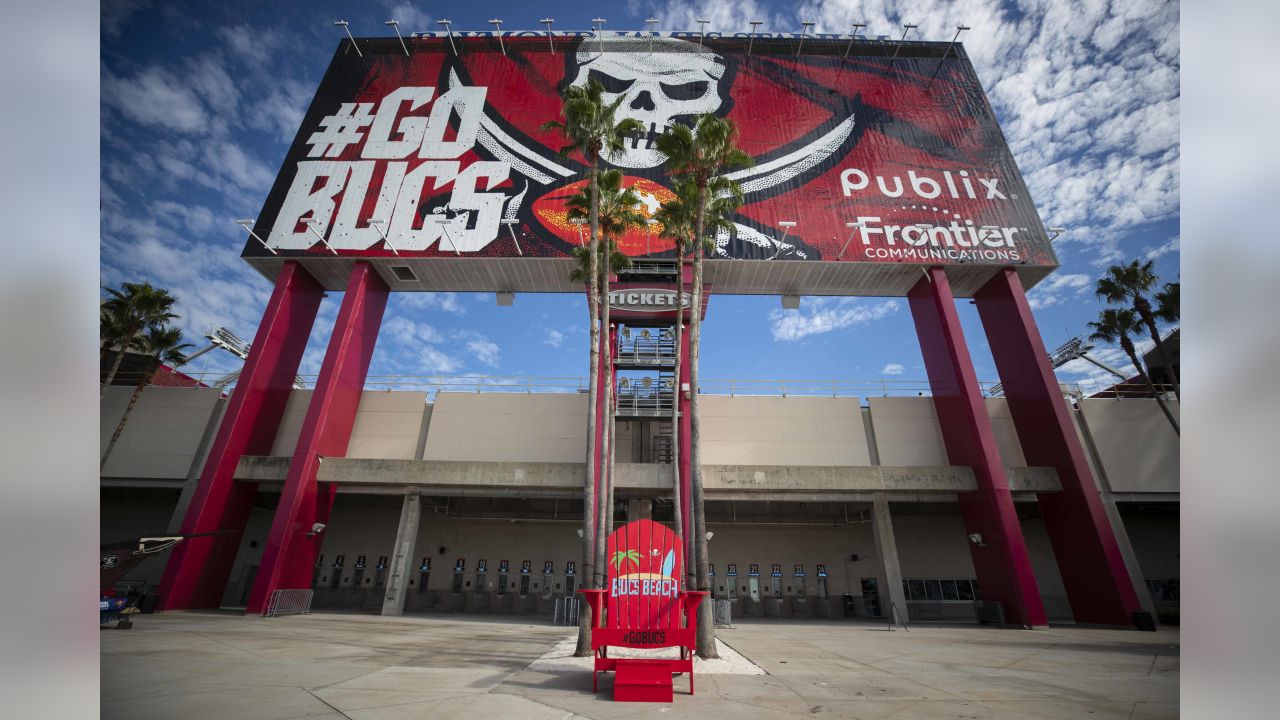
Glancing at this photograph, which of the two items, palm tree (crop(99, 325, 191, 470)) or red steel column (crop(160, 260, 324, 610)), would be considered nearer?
red steel column (crop(160, 260, 324, 610))

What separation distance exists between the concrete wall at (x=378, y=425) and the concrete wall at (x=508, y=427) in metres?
0.99

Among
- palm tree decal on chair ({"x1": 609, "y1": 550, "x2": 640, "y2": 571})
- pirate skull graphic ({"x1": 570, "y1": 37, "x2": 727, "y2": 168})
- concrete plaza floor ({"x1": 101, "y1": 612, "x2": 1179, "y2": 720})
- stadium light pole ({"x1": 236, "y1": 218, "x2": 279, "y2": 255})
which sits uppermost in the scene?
pirate skull graphic ({"x1": 570, "y1": 37, "x2": 727, "y2": 168})

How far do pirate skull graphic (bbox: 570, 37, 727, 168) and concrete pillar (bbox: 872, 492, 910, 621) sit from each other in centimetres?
1874

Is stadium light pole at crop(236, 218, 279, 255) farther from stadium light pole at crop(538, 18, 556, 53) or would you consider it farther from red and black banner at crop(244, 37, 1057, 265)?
stadium light pole at crop(538, 18, 556, 53)

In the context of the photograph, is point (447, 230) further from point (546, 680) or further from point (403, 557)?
point (546, 680)

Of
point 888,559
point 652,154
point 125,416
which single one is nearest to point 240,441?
point 125,416

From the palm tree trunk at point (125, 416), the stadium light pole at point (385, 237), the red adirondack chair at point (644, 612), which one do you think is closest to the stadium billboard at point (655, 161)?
the stadium light pole at point (385, 237)

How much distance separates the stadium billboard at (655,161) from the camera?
24406 mm

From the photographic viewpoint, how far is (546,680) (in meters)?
8.01

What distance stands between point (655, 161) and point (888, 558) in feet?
67.5

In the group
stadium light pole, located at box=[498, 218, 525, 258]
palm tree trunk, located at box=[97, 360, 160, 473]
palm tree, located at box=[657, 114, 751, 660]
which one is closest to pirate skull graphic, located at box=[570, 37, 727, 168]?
stadium light pole, located at box=[498, 218, 525, 258]

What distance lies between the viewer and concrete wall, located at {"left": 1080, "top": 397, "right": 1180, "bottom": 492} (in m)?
23.9
